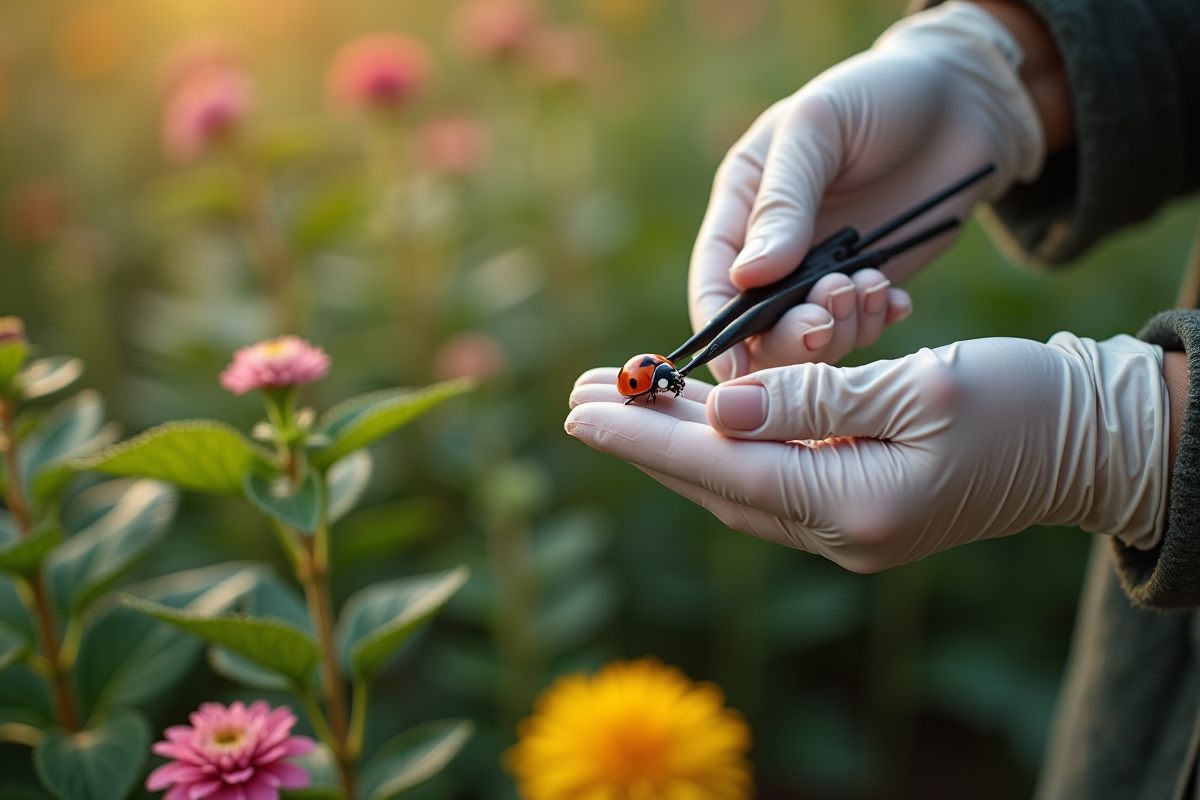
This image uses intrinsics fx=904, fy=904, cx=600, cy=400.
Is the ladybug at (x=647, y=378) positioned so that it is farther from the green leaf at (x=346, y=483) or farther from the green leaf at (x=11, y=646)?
the green leaf at (x=11, y=646)

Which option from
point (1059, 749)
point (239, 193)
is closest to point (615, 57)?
point (239, 193)

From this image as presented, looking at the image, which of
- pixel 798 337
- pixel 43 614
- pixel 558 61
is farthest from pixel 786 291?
pixel 558 61

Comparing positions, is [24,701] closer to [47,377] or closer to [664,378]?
[47,377]

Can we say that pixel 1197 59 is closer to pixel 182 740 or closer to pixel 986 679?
pixel 986 679

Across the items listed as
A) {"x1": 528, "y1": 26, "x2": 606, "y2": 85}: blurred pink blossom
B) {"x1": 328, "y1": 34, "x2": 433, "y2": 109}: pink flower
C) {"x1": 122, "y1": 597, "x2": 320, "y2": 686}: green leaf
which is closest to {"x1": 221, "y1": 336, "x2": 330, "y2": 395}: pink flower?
{"x1": 122, "y1": 597, "x2": 320, "y2": 686}: green leaf

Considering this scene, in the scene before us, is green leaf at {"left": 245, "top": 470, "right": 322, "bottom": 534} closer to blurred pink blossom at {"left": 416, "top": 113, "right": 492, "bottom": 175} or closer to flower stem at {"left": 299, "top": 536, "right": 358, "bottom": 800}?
flower stem at {"left": 299, "top": 536, "right": 358, "bottom": 800}

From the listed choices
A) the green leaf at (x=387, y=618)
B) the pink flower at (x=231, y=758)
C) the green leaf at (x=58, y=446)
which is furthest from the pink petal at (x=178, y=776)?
the green leaf at (x=58, y=446)
